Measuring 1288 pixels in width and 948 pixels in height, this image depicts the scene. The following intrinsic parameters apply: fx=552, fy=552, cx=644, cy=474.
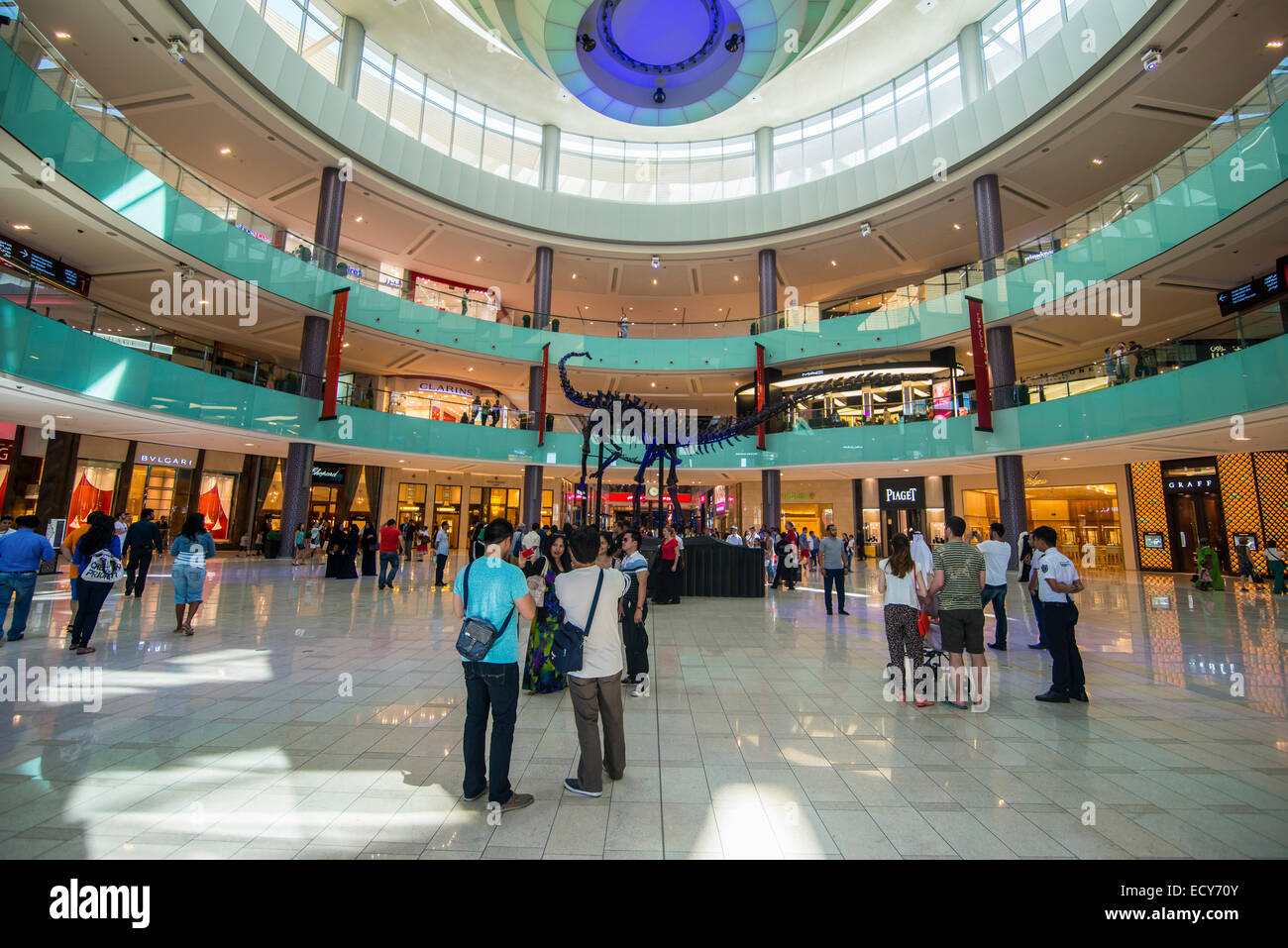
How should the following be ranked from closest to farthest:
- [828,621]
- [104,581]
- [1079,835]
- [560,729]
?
1. [1079,835]
2. [560,729]
3. [104,581]
4. [828,621]

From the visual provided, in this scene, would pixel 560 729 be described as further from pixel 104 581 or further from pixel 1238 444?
pixel 1238 444

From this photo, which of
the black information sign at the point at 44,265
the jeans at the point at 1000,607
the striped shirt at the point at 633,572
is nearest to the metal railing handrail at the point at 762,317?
the black information sign at the point at 44,265

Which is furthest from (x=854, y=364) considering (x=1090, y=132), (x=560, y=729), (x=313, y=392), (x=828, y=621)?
(x=560, y=729)

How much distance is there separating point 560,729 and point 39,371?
12.3 meters

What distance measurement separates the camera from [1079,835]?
110 inches

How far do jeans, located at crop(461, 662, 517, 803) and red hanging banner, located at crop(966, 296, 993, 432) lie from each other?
732 inches

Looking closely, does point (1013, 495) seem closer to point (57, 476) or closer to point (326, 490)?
point (326, 490)

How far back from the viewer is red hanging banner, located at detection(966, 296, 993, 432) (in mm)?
17438

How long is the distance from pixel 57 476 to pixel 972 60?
31.9 meters

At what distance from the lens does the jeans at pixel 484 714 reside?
2971 millimetres

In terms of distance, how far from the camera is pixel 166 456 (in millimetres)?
19484
